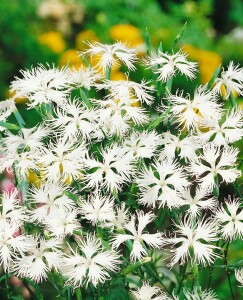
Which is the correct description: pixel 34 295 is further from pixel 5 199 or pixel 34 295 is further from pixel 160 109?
pixel 160 109

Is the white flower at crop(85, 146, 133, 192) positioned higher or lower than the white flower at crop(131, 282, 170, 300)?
higher

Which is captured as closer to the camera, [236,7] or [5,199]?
[5,199]

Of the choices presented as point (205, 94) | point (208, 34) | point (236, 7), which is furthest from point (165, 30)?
point (205, 94)

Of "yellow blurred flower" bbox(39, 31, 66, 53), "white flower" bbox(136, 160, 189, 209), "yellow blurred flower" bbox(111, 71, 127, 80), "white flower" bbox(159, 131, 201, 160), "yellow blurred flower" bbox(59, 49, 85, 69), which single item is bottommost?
"white flower" bbox(136, 160, 189, 209)

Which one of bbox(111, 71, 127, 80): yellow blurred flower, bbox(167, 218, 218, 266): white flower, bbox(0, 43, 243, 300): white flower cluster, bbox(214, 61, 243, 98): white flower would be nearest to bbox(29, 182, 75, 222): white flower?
bbox(0, 43, 243, 300): white flower cluster

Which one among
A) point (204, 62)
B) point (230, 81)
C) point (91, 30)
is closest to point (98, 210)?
point (230, 81)

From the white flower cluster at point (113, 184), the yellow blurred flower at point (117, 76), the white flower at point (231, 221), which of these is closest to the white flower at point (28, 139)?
the white flower cluster at point (113, 184)

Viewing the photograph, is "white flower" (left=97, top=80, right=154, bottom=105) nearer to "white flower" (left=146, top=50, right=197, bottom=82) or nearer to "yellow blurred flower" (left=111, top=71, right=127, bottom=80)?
"white flower" (left=146, top=50, right=197, bottom=82)
